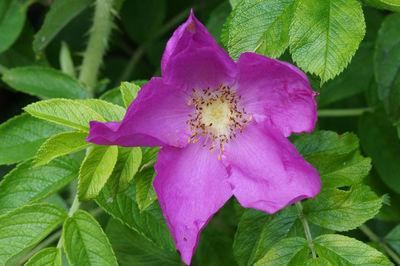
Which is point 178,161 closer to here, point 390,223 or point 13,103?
point 390,223

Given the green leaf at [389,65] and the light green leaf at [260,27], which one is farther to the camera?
the green leaf at [389,65]

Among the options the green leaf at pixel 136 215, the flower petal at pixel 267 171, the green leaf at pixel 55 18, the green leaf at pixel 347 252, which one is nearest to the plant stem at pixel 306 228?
the green leaf at pixel 347 252

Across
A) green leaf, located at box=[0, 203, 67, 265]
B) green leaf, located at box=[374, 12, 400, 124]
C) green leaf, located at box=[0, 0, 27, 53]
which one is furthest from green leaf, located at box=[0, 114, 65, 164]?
green leaf, located at box=[374, 12, 400, 124]

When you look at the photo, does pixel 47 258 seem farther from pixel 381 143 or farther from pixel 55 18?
pixel 381 143

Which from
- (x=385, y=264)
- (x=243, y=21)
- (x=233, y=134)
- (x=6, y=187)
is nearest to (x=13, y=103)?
(x=6, y=187)

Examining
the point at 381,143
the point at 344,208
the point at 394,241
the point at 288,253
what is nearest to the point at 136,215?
the point at 288,253

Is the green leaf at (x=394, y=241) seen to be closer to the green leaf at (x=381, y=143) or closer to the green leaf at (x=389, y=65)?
the green leaf at (x=381, y=143)

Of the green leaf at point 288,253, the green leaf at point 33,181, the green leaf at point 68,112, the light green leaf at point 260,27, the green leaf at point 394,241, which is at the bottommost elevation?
the green leaf at point 394,241
